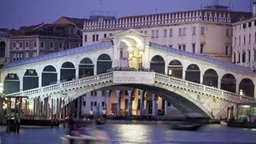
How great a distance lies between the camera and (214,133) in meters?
67.8

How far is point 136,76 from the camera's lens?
273 feet

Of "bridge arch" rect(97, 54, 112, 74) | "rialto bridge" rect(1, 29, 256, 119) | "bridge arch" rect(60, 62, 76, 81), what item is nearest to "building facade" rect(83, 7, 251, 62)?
"rialto bridge" rect(1, 29, 256, 119)

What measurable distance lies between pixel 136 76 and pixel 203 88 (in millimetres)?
4346

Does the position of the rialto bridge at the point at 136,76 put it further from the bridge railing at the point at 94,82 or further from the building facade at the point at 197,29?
the building facade at the point at 197,29

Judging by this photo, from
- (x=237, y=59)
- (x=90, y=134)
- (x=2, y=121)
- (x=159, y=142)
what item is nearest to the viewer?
(x=90, y=134)

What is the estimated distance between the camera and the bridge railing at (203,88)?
82.7 meters

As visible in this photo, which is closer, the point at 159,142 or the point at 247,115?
the point at 159,142

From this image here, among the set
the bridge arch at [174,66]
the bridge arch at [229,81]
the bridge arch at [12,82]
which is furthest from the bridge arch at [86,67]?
the bridge arch at [229,81]

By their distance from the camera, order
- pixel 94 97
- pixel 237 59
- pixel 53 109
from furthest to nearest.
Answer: pixel 94 97, pixel 237 59, pixel 53 109

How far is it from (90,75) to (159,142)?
1204 inches

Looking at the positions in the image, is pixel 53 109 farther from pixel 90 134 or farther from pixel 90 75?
pixel 90 134

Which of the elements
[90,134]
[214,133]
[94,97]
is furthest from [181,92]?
[90,134]

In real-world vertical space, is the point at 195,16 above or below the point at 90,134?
above

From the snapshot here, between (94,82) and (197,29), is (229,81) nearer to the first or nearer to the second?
(94,82)
